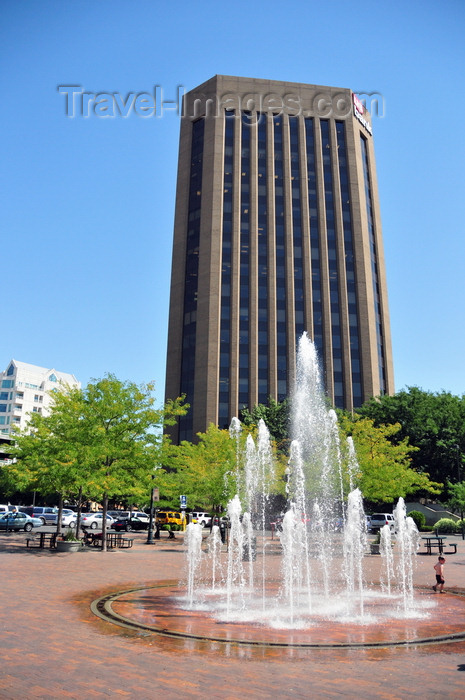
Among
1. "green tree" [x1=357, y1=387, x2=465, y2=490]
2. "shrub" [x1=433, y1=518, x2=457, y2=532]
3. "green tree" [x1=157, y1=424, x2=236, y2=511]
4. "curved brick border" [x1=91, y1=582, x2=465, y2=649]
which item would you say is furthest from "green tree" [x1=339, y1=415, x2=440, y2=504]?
"curved brick border" [x1=91, y1=582, x2=465, y2=649]

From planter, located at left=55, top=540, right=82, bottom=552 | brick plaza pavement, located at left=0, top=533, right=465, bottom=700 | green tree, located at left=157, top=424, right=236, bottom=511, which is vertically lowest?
brick plaza pavement, located at left=0, top=533, right=465, bottom=700

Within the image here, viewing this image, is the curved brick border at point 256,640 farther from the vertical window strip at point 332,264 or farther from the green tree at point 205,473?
the vertical window strip at point 332,264

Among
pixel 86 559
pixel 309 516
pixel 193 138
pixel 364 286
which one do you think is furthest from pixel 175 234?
pixel 86 559

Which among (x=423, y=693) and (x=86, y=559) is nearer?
(x=423, y=693)

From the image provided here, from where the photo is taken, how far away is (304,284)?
6675cm

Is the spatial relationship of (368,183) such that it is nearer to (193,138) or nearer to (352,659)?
(193,138)

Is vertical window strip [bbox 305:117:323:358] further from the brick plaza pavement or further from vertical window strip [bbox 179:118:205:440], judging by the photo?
the brick plaza pavement

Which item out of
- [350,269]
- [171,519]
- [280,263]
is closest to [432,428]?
[171,519]

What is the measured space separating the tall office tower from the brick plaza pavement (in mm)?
51537

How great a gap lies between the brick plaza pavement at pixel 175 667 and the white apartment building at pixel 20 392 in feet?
335

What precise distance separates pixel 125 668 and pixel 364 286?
63.8 metres

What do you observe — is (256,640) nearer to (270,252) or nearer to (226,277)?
(226,277)

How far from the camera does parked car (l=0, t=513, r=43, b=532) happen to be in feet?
122

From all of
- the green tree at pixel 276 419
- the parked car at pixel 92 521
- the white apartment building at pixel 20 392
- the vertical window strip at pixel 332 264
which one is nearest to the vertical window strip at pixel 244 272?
the green tree at pixel 276 419
